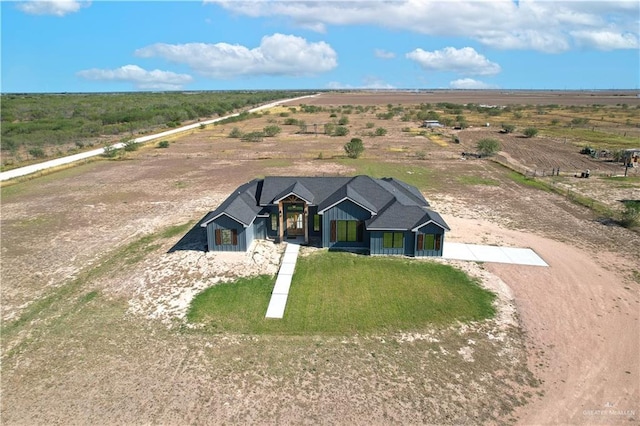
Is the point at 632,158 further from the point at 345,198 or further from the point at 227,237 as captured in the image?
the point at 227,237

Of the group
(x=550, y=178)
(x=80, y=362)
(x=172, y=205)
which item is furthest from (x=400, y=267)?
(x=550, y=178)

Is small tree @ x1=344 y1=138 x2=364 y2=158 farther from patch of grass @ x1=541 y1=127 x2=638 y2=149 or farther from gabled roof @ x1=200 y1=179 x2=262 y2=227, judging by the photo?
patch of grass @ x1=541 y1=127 x2=638 y2=149

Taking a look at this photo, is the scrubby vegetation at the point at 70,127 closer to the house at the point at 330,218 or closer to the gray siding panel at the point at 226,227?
the gray siding panel at the point at 226,227

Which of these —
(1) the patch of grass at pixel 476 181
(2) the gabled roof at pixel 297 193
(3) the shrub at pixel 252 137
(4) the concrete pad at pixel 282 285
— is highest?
(3) the shrub at pixel 252 137

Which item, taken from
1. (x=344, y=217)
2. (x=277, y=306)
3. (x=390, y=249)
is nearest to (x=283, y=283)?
(x=277, y=306)

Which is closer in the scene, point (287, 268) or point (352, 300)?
point (352, 300)

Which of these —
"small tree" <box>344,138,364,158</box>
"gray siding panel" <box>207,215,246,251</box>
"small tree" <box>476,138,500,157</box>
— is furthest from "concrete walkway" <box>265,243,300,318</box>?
"small tree" <box>476,138,500,157</box>

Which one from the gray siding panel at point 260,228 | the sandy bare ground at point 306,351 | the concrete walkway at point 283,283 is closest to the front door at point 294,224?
the concrete walkway at point 283,283
